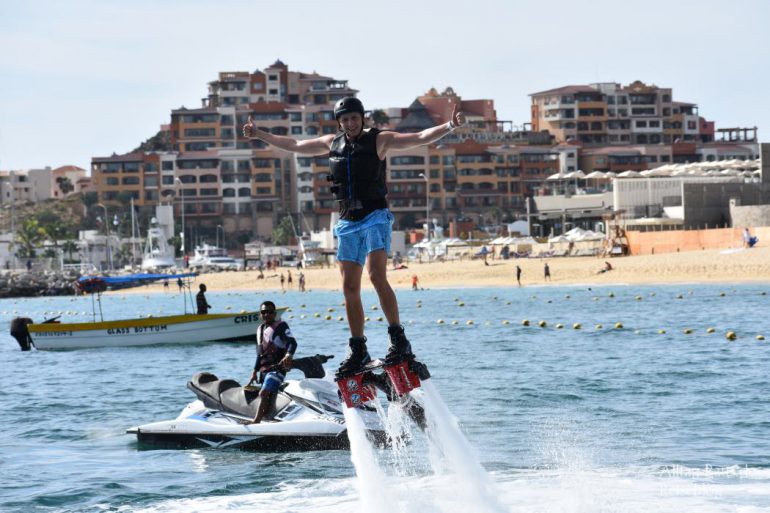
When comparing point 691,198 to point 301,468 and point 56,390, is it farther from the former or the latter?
point 301,468

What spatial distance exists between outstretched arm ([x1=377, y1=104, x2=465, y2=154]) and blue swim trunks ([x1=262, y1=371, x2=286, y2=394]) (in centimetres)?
961

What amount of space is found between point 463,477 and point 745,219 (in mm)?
89854

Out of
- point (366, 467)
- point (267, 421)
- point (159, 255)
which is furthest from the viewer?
point (159, 255)

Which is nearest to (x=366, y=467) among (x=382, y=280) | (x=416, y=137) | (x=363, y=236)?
(x=382, y=280)

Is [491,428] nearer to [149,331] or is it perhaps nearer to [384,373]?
[384,373]

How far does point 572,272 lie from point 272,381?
80420mm

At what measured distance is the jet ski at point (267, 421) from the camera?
22078mm

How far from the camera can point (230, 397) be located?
23391mm

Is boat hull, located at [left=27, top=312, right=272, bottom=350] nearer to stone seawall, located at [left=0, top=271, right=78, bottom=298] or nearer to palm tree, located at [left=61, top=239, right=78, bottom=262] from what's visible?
stone seawall, located at [left=0, top=271, right=78, bottom=298]

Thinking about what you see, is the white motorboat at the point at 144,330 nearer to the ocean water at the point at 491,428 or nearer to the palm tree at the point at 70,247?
the ocean water at the point at 491,428

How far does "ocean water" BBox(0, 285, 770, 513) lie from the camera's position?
18391 millimetres

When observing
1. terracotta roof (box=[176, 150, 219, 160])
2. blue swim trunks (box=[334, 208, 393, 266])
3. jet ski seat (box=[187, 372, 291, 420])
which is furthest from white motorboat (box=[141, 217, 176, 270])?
blue swim trunks (box=[334, 208, 393, 266])

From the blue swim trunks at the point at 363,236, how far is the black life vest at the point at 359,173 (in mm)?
74

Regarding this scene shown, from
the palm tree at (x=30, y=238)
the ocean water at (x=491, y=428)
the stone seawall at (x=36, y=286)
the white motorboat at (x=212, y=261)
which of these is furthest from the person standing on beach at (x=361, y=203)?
the palm tree at (x=30, y=238)
